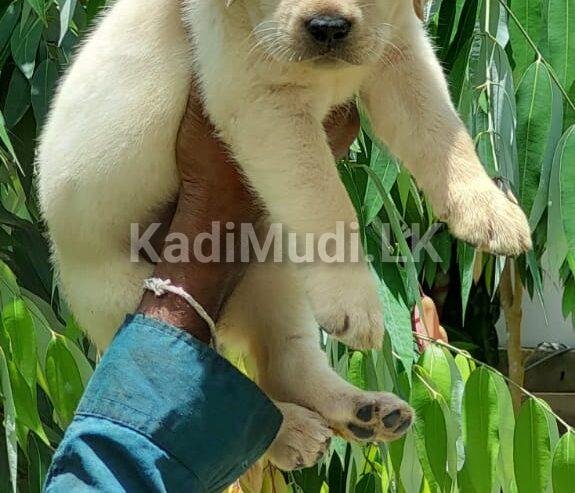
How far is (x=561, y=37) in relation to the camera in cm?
214

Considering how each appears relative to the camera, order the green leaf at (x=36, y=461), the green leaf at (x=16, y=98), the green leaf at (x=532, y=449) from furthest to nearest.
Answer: the green leaf at (x=16, y=98), the green leaf at (x=36, y=461), the green leaf at (x=532, y=449)

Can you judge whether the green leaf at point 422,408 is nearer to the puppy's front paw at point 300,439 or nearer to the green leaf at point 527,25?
the puppy's front paw at point 300,439

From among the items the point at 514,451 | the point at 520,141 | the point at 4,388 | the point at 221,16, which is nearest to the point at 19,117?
the point at 4,388

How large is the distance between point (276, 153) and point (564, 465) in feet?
2.85

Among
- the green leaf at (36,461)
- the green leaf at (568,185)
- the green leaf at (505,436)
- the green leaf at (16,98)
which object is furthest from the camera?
the green leaf at (16,98)

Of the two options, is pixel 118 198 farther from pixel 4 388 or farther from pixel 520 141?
pixel 520 141

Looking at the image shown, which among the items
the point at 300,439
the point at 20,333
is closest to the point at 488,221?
the point at 300,439

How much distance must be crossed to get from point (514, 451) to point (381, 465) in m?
0.46

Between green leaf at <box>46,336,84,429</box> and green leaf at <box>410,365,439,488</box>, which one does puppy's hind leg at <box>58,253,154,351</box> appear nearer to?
green leaf at <box>46,336,84,429</box>

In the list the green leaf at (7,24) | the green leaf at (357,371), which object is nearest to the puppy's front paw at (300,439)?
the green leaf at (357,371)

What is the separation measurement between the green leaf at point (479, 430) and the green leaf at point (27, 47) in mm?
A: 1230

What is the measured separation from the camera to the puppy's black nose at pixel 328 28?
5.35 feet

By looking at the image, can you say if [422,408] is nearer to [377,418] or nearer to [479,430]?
[479,430]

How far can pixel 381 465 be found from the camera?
252cm
